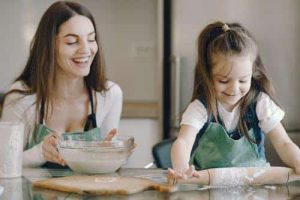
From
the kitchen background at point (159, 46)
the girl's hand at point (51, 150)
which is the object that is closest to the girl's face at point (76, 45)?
the girl's hand at point (51, 150)

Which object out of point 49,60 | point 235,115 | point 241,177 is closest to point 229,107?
point 235,115

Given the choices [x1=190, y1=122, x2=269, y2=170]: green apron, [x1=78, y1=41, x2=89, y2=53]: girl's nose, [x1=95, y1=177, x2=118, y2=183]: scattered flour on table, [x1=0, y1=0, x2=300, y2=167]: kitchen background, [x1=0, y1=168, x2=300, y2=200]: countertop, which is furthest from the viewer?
[x1=0, y1=0, x2=300, y2=167]: kitchen background

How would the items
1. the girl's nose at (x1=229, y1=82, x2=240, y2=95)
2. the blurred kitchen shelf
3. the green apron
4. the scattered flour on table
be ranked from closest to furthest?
1. the scattered flour on table
2. the girl's nose at (x1=229, y1=82, x2=240, y2=95)
3. the green apron
4. the blurred kitchen shelf

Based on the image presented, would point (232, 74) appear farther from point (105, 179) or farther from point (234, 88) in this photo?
point (105, 179)

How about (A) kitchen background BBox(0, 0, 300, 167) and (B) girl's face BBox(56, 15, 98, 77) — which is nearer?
(B) girl's face BBox(56, 15, 98, 77)

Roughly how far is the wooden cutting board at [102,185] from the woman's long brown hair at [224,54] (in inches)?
14.7

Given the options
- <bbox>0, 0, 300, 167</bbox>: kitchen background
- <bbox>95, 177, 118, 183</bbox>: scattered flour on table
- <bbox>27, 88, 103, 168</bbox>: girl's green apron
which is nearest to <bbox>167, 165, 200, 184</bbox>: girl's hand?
<bbox>95, 177, 118, 183</bbox>: scattered flour on table

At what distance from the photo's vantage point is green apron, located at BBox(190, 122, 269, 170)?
5.07 ft

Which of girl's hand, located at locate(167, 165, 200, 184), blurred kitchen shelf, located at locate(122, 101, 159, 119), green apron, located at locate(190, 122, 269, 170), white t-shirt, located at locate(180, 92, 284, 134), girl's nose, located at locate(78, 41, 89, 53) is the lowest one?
blurred kitchen shelf, located at locate(122, 101, 159, 119)

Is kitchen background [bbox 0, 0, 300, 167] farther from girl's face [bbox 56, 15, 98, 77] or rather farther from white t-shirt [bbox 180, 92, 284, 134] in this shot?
white t-shirt [bbox 180, 92, 284, 134]

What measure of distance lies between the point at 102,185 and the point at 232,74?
0.44 m

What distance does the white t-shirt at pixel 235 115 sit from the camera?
151 centimetres

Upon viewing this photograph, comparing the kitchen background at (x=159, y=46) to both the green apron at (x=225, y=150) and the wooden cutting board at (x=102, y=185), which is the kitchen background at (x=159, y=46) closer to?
the green apron at (x=225, y=150)

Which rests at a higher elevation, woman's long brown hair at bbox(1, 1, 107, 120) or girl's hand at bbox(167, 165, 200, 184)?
woman's long brown hair at bbox(1, 1, 107, 120)
